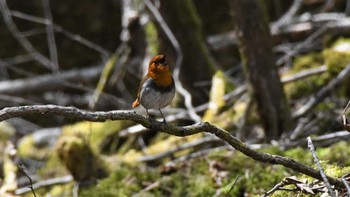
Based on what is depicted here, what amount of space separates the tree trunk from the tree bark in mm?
1342

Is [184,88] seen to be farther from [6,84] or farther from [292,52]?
[6,84]

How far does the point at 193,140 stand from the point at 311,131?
3.36 ft

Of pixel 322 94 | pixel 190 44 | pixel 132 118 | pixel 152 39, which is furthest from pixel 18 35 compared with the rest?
pixel 132 118

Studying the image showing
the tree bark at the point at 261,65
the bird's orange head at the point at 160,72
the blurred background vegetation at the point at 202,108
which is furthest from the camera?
the tree bark at the point at 261,65

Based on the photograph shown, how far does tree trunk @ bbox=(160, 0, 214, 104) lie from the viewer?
18.3 feet

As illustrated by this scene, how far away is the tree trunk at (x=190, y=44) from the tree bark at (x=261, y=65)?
1.34m

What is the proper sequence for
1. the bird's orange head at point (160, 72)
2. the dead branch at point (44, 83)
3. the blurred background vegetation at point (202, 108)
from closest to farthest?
the bird's orange head at point (160, 72), the blurred background vegetation at point (202, 108), the dead branch at point (44, 83)

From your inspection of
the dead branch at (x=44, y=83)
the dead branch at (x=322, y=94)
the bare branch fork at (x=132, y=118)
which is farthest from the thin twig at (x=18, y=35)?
the bare branch fork at (x=132, y=118)

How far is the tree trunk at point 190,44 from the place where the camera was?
5570mm

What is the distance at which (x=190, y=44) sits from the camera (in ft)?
18.4

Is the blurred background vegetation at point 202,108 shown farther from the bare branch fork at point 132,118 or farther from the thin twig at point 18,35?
the thin twig at point 18,35

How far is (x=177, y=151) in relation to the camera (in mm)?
4512

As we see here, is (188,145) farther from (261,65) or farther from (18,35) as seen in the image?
(18,35)

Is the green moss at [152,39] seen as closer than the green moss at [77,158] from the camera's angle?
No
